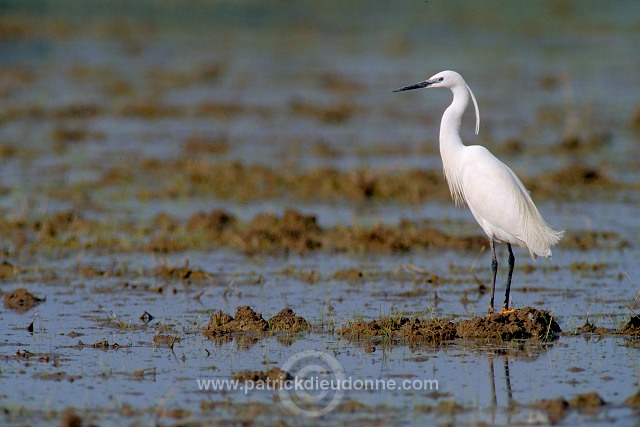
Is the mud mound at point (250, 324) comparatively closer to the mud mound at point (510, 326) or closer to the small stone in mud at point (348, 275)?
the mud mound at point (510, 326)

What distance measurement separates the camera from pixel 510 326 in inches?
280

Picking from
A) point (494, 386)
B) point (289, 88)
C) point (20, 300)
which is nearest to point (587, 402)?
point (494, 386)

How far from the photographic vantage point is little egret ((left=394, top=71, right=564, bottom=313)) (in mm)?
7867

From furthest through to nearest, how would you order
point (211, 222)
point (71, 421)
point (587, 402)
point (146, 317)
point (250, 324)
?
point (211, 222) → point (146, 317) → point (250, 324) → point (587, 402) → point (71, 421)

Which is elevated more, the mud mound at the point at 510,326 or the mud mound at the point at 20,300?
the mud mound at the point at 20,300

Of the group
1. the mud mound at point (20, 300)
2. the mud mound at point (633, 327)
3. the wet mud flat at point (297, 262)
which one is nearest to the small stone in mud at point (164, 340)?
the wet mud flat at point (297, 262)

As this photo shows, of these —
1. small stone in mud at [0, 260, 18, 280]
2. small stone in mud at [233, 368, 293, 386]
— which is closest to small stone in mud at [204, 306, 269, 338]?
small stone in mud at [233, 368, 293, 386]

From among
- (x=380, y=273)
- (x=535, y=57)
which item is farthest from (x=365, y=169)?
(x=535, y=57)

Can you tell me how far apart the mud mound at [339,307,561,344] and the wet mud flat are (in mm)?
14

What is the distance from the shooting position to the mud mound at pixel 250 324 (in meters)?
7.29

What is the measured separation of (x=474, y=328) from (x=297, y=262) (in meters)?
3.09

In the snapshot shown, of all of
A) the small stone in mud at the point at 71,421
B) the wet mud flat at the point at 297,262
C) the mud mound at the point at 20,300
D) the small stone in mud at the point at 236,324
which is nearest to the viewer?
the small stone in mud at the point at 71,421

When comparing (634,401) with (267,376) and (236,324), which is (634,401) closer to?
(267,376)

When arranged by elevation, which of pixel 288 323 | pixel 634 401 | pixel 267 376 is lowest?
pixel 634 401
